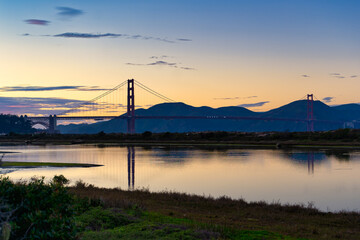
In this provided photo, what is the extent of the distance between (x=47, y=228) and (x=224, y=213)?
28.9ft

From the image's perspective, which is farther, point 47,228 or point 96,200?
point 96,200

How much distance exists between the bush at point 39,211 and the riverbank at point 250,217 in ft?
13.6

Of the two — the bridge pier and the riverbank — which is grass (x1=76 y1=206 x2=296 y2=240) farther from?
the bridge pier

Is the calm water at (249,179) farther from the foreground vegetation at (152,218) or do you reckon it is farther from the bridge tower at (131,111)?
the bridge tower at (131,111)

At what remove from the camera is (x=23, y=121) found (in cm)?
19212

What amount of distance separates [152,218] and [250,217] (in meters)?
3.53

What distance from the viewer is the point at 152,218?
493 inches

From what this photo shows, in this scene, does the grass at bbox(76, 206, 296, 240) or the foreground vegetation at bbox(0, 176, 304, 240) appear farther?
the grass at bbox(76, 206, 296, 240)

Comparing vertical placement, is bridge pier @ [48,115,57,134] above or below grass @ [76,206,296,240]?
→ above

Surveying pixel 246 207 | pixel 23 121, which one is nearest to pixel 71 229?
pixel 246 207

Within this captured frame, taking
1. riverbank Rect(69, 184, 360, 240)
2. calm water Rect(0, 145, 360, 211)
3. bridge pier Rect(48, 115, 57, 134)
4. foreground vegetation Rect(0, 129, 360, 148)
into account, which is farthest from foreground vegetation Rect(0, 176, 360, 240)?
bridge pier Rect(48, 115, 57, 134)

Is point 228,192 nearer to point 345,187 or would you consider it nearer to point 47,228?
point 345,187

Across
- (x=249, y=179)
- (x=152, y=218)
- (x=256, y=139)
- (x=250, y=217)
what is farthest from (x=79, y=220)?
(x=256, y=139)

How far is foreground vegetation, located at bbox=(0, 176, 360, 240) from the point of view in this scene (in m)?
6.99
